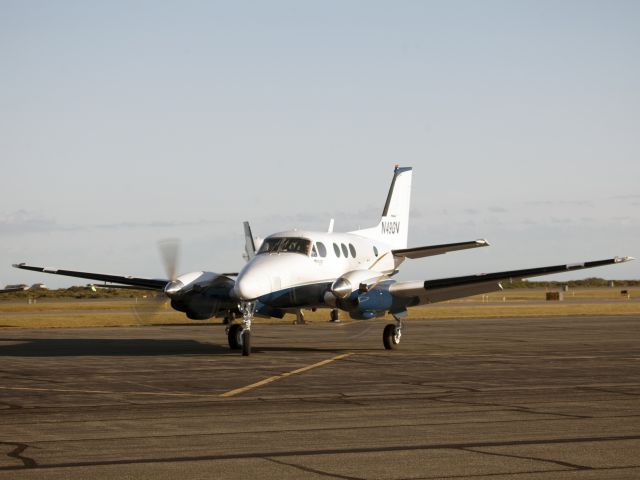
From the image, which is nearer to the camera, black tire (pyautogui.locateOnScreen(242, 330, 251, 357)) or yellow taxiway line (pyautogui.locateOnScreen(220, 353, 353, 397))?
yellow taxiway line (pyautogui.locateOnScreen(220, 353, 353, 397))

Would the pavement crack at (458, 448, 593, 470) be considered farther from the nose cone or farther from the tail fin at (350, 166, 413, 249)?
the tail fin at (350, 166, 413, 249)

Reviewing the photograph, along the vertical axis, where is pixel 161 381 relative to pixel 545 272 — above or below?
below

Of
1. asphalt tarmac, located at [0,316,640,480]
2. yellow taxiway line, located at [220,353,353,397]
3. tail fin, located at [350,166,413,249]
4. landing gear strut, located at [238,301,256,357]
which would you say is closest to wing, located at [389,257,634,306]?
asphalt tarmac, located at [0,316,640,480]

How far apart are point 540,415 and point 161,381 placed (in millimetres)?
8773

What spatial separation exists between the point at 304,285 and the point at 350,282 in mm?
1338

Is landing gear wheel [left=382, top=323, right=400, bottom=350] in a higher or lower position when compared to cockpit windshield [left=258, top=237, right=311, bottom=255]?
lower

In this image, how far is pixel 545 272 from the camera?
2716 cm

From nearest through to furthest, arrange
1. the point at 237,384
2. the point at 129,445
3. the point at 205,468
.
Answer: the point at 205,468 < the point at 129,445 < the point at 237,384

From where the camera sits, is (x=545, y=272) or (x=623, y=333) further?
(x=623, y=333)

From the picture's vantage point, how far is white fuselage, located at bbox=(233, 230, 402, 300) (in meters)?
25.3

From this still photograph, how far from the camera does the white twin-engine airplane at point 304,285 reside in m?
26.0

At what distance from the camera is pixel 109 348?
30578 millimetres

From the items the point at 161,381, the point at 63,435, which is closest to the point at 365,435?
the point at 63,435

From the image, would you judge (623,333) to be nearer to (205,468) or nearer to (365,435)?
(365,435)
